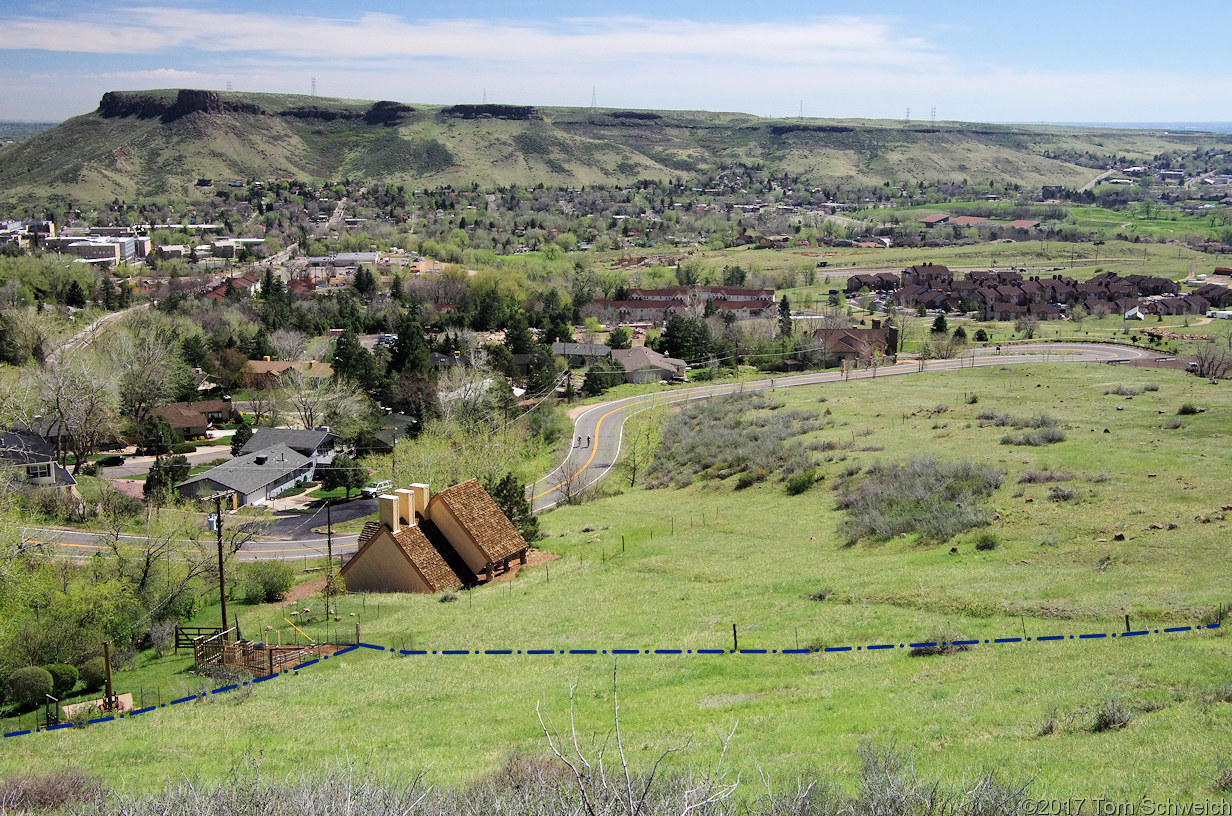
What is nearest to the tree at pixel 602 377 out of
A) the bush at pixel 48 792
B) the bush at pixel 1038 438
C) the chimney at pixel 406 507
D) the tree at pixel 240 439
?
the tree at pixel 240 439

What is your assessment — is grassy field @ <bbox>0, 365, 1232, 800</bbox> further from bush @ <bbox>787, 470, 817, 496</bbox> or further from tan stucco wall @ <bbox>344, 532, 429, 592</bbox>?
tan stucco wall @ <bbox>344, 532, 429, 592</bbox>

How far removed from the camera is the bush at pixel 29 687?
21.3 metres

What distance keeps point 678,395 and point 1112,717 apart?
50.7 m

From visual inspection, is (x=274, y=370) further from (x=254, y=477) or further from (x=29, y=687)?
(x=29, y=687)

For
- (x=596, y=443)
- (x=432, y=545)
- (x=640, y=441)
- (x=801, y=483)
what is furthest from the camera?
(x=596, y=443)

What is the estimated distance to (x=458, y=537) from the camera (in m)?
30.7

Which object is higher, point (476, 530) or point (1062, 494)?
point (1062, 494)

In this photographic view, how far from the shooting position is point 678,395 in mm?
63125

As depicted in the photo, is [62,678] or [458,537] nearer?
[62,678]

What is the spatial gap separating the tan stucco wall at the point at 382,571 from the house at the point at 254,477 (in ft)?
60.8

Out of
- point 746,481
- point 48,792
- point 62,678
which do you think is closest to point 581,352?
point 746,481

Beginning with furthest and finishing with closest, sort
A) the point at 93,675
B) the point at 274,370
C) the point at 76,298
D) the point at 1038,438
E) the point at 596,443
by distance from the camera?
1. the point at 76,298
2. the point at 274,370
3. the point at 596,443
4. the point at 1038,438
5. the point at 93,675

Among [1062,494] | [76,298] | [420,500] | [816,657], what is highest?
[76,298]

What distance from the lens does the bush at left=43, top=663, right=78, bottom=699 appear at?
2223cm
